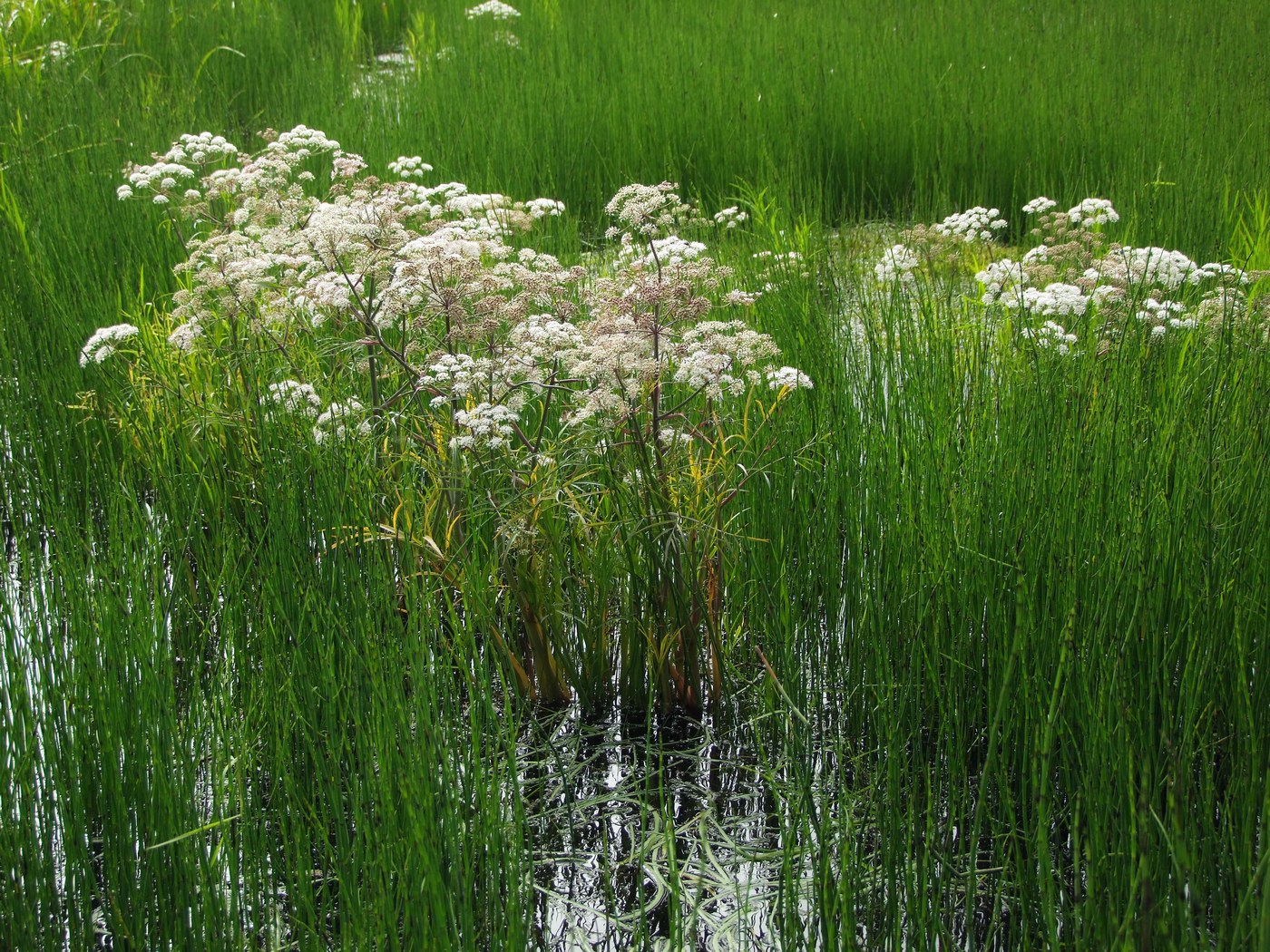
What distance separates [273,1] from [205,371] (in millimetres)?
7278

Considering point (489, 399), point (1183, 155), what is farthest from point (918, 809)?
point (1183, 155)

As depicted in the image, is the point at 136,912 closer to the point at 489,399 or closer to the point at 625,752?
the point at 625,752

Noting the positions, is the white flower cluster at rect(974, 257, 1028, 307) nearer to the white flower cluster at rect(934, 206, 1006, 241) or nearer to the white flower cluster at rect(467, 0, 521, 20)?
the white flower cluster at rect(934, 206, 1006, 241)

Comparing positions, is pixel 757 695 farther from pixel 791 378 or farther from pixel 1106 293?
pixel 1106 293

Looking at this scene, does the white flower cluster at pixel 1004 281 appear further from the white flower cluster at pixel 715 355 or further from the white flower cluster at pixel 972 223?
the white flower cluster at pixel 715 355

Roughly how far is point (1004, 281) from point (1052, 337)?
1.55 feet

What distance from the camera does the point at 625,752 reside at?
2.62 m

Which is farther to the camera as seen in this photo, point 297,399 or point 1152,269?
point 1152,269

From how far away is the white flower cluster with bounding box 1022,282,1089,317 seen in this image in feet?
10.0

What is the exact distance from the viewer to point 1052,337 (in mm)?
3373

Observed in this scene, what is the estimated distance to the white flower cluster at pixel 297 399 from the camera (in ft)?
9.67

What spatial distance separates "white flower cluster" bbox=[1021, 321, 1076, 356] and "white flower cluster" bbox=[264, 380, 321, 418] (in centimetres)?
201

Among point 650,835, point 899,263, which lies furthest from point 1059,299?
point 650,835

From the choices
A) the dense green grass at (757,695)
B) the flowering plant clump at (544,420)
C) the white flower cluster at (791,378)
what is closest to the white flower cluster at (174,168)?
the dense green grass at (757,695)
